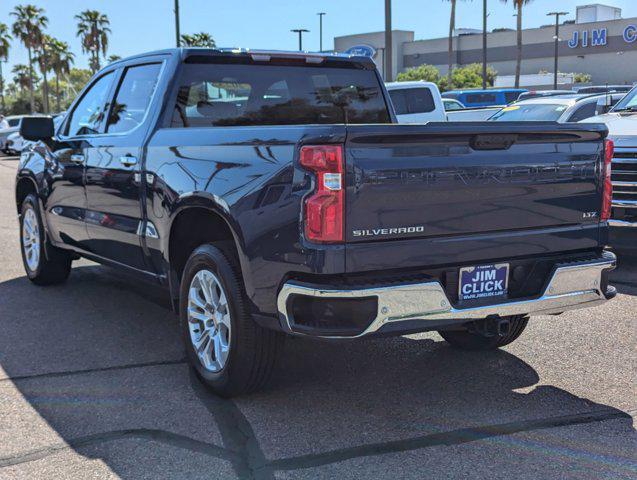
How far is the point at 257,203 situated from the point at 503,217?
1.25 meters

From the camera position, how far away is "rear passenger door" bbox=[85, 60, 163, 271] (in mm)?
5352

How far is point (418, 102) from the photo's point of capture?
1634 centimetres

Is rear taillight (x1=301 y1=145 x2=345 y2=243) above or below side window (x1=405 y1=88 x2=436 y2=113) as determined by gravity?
below

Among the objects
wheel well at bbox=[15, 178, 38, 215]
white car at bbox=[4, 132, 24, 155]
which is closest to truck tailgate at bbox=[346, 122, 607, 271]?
wheel well at bbox=[15, 178, 38, 215]

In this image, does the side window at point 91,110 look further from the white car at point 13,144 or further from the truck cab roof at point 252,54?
the white car at point 13,144

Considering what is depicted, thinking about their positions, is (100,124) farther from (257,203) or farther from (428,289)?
(428,289)

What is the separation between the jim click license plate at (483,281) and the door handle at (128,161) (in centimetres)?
237

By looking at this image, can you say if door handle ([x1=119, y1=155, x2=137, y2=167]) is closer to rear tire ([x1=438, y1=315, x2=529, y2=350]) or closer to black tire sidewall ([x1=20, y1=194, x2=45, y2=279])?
black tire sidewall ([x1=20, y1=194, x2=45, y2=279])

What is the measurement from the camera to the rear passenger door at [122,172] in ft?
17.6

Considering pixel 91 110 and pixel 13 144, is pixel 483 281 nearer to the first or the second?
pixel 91 110

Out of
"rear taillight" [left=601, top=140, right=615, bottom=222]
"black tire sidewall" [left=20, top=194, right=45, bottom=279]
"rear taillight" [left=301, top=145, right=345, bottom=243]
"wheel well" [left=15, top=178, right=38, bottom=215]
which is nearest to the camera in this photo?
"rear taillight" [left=301, top=145, right=345, bottom=243]

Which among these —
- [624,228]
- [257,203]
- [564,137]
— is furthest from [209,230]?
[624,228]

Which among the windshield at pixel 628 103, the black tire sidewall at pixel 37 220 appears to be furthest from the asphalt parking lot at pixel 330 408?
the windshield at pixel 628 103

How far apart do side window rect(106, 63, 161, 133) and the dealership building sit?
61.3m
